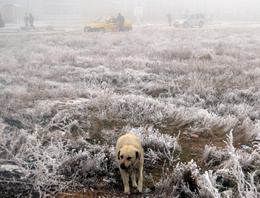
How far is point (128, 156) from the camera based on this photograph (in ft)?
8.64

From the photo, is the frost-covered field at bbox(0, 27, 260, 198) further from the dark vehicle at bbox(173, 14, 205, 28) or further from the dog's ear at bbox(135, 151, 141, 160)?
the dark vehicle at bbox(173, 14, 205, 28)

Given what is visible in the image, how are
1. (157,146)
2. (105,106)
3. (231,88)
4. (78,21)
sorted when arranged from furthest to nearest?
(78,21)
(231,88)
(105,106)
(157,146)

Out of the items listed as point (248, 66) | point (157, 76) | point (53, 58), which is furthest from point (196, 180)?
point (53, 58)

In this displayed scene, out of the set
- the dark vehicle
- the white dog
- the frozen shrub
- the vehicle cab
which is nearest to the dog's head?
the white dog

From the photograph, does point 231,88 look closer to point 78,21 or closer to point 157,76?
point 157,76

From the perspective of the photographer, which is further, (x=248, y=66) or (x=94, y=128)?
(x=248, y=66)

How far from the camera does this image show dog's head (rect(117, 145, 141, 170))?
260 centimetres

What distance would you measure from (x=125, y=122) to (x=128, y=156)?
220cm

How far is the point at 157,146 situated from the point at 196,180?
103 cm

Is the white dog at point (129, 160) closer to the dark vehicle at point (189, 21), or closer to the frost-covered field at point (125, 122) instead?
the frost-covered field at point (125, 122)

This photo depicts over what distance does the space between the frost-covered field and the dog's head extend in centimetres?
40

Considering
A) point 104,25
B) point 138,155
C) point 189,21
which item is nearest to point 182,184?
point 138,155

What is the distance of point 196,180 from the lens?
2.79 metres

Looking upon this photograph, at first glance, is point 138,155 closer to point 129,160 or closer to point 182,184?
point 129,160
